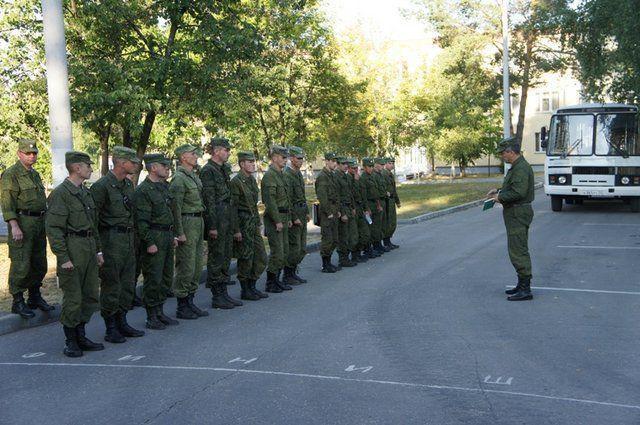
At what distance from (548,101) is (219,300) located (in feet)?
210

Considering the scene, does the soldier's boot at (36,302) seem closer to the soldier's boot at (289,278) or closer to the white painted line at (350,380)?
the white painted line at (350,380)

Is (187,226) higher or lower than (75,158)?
lower

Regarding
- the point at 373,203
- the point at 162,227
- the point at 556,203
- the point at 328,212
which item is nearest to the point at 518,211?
the point at 328,212

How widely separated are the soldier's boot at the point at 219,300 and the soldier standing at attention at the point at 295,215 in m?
1.74

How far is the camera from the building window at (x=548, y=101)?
6712 cm

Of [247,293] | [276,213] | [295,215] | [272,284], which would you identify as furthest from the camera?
[295,215]

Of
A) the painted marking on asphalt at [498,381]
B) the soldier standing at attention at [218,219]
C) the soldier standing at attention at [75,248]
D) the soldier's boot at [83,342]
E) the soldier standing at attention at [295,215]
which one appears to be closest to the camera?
the painted marking on asphalt at [498,381]

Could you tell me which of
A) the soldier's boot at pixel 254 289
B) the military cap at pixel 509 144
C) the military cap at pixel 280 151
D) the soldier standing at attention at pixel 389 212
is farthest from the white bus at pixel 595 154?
the soldier's boot at pixel 254 289

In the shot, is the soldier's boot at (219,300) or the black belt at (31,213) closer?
the black belt at (31,213)

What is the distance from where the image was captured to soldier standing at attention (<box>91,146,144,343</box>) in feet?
24.4

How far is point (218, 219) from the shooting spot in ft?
30.0

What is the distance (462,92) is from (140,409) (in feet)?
139

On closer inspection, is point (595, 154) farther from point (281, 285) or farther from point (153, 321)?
point (153, 321)

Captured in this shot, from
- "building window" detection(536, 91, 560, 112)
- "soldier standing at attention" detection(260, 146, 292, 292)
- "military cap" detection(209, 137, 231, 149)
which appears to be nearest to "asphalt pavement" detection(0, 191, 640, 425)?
"soldier standing at attention" detection(260, 146, 292, 292)
